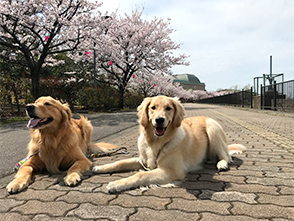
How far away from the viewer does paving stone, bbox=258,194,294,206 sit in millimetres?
2037

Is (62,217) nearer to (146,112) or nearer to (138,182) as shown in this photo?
(138,182)

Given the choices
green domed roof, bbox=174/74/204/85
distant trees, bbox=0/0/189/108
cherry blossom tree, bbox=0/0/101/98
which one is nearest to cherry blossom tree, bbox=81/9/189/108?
distant trees, bbox=0/0/189/108

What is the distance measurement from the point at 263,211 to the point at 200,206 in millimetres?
553

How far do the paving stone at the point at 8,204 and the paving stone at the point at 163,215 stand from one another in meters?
1.24

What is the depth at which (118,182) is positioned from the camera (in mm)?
2455

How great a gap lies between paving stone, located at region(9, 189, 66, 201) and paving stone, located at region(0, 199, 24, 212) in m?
0.08

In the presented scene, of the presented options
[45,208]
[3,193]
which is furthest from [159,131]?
[3,193]

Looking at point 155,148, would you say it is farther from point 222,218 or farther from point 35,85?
point 35,85

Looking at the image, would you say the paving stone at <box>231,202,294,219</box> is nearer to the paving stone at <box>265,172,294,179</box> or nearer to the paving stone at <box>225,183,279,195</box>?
the paving stone at <box>225,183,279,195</box>

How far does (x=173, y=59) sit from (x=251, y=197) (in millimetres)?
26454

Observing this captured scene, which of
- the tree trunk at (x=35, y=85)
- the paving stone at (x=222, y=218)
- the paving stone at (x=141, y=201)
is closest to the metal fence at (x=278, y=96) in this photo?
the paving stone at (x=222, y=218)

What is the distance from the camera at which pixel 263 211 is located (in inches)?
74.9

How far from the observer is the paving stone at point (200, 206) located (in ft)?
6.41

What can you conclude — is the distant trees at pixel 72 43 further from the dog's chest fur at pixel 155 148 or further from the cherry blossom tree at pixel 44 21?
the dog's chest fur at pixel 155 148
